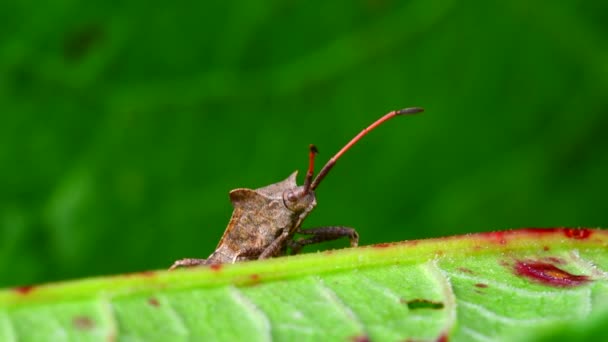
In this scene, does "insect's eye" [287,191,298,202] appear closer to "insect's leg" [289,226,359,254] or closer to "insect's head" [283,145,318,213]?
"insect's head" [283,145,318,213]

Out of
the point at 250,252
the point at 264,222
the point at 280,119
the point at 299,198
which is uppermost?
the point at 280,119

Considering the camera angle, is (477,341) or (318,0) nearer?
(477,341)

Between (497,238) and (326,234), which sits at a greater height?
(497,238)

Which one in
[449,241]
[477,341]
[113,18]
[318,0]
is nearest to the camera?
[477,341]

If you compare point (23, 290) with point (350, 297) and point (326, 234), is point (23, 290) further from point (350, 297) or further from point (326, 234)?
point (326, 234)

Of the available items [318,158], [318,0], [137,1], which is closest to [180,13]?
[137,1]

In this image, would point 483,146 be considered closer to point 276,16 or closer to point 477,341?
point 276,16

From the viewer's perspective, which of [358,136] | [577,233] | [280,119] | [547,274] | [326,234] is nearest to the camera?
[547,274]

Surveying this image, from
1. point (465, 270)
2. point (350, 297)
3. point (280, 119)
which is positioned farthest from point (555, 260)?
point (280, 119)
